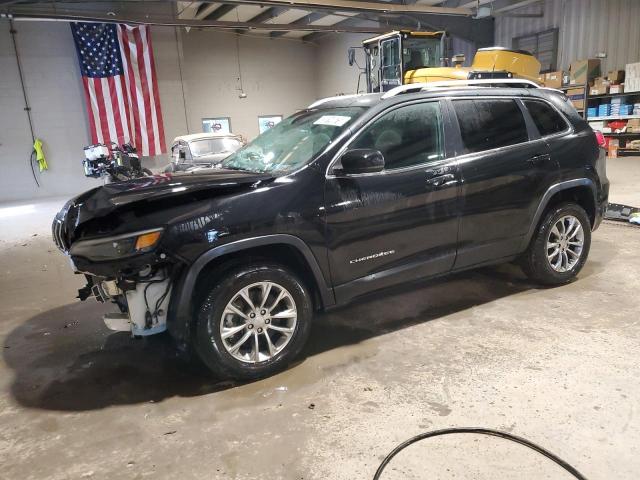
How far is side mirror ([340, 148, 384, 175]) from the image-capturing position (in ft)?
9.39

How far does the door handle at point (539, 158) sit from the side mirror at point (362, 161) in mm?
1458

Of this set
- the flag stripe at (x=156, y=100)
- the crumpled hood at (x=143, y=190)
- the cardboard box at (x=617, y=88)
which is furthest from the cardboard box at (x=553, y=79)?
the crumpled hood at (x=143, y=190)

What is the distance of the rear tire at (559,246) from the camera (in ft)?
Answer: 12.7

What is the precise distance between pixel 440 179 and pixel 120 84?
42.5 ft

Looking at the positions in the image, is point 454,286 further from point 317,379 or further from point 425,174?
point 317,379

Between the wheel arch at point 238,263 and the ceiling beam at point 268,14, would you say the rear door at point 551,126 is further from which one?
the ceiling beam at point 268,14

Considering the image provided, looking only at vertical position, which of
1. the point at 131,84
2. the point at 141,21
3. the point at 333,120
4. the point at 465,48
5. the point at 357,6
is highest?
the point at 141,21

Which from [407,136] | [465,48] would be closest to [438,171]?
[407,136]

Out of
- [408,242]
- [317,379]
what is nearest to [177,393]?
[317,379]

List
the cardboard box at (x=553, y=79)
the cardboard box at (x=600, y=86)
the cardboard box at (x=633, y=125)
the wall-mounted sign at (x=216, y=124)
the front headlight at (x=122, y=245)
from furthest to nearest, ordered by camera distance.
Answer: the wall-mounted sign at (x=216, y=124) → the cardboard box at (x=553, y=79) → the cardboard box at (x=600, y=86) → the cardboard box at (x=633, y=125) → the front headlight at (x=122, y=245)

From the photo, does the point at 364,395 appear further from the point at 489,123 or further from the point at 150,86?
the point at 150,86

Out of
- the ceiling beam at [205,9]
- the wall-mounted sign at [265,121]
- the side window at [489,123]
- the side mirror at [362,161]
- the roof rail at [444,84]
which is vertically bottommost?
the side mirror at [362,161]

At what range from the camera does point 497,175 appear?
3.52 m

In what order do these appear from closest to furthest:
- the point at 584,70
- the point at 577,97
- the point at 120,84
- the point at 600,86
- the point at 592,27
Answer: the point at 600,86 < the point at 584,70 < the point at 592,27 < the point at 577,97 < the point at 120,84
